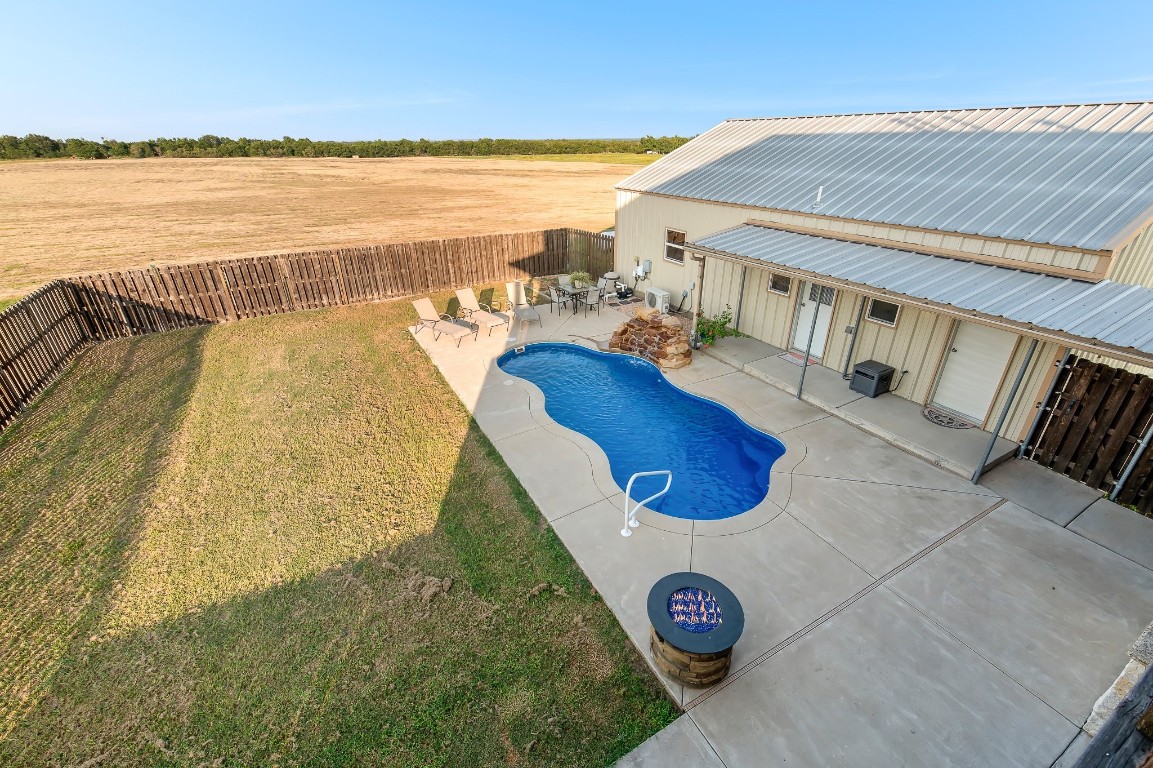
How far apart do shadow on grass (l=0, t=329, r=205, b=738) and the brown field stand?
33.1ft

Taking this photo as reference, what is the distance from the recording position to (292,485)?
750cm

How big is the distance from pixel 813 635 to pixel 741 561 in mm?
1103

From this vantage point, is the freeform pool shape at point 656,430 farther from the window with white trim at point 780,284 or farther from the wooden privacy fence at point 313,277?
the wooden privacy fence at point 313,277

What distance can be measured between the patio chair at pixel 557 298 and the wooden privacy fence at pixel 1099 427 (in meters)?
11.5

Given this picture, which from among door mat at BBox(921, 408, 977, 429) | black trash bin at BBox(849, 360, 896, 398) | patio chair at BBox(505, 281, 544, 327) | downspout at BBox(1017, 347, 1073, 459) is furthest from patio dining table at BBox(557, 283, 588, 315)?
downspout at BBox(1017, 347, 1073, 459)

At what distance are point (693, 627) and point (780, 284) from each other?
925 cm

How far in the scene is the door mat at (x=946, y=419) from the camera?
8438 millimetres


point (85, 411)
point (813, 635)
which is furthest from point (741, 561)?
point (85, 411)

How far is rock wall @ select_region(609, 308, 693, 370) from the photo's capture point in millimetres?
11195

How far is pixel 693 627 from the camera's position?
4.36 meters

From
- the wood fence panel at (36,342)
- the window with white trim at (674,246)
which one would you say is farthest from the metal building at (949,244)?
the wood fence panel at (36,342)

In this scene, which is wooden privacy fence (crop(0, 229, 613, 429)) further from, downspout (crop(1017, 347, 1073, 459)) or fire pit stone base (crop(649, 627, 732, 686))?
downspout (crop(1017, 347, 1073, 459))

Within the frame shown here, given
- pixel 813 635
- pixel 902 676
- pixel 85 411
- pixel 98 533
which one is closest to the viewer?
pixel 902 676

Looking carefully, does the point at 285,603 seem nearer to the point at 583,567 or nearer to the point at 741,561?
the point at 583,567
